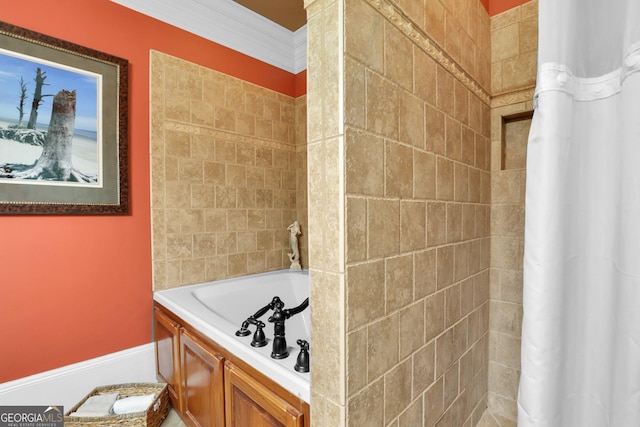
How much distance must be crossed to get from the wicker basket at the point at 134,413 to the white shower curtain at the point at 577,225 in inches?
62.2

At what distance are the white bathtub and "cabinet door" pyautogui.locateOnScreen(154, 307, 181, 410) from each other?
89 millimetres

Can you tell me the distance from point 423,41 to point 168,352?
6.22ft

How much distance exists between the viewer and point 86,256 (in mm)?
1606

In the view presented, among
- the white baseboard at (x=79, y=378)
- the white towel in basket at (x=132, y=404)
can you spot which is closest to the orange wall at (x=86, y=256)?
the white baseboard at (x=79, y=378)

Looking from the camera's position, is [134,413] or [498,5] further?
[498,5]

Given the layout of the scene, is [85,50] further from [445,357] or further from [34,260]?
[445,357]

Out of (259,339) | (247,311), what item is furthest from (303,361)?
(247,311)

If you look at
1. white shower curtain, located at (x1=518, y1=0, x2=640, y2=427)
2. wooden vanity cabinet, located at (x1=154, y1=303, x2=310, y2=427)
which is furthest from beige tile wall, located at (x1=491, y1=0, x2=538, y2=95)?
wooden vanity cabinet, located at (x1=154, y1=303, x2=310, y2=427)

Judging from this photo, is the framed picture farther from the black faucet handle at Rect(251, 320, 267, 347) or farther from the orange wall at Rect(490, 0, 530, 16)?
the orange wall at Rect(490, 0, 530, 16)

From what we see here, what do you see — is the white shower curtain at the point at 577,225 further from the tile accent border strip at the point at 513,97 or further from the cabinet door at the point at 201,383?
the cabinet door at the point at 201,383

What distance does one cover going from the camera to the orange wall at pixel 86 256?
144 cm

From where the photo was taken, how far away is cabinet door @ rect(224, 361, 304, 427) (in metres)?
0.85

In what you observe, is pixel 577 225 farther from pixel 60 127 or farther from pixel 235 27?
pixel 235 27

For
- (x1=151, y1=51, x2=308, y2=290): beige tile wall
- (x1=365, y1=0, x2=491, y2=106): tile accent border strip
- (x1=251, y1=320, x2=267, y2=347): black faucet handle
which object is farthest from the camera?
(x1=151, y1=51, x2=308, y2=290): beige tile wall
